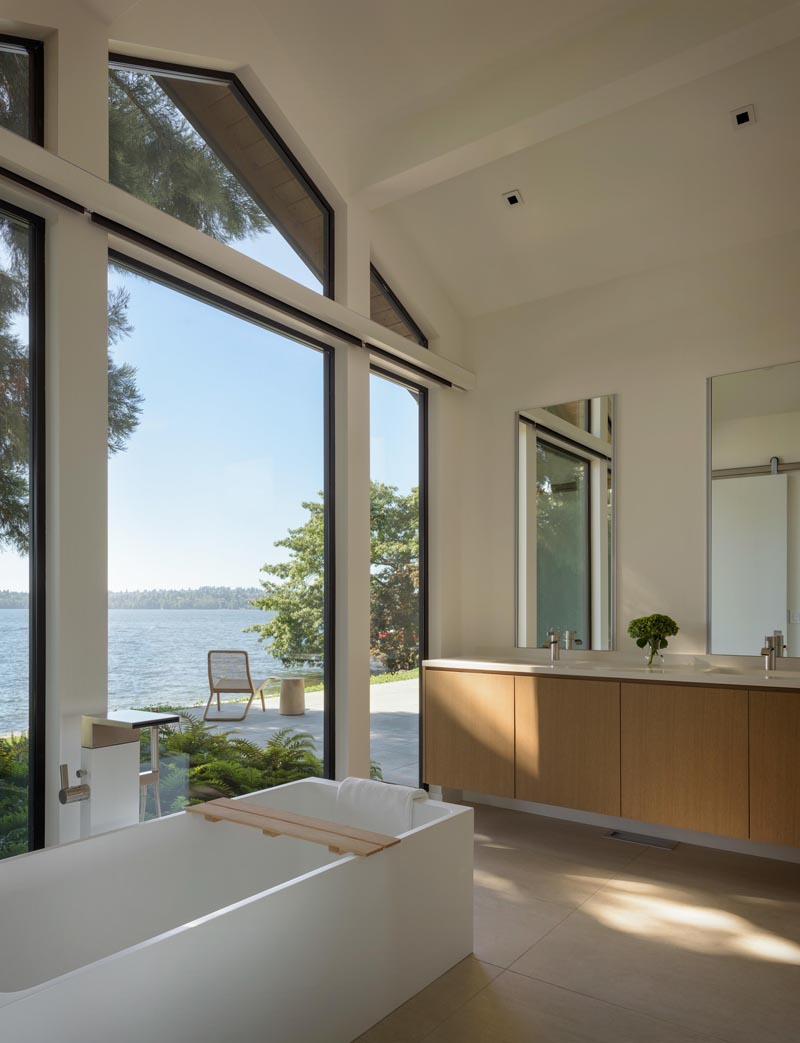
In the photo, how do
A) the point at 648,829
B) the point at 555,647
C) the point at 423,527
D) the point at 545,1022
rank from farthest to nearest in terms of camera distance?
the point at 423,527 → the point at 555,647 → the point at 648,829 → the point at 545,1022

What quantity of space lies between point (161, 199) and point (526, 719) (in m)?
3.05

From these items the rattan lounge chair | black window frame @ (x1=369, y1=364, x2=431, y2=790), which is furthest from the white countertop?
the rattan lounge chair

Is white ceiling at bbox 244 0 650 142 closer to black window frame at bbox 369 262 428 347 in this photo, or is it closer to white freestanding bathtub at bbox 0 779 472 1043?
black window frame at bbox 369 262 428 347

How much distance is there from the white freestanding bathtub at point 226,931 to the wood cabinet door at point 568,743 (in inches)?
55.9

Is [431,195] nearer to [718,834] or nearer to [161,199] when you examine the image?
[161,199]

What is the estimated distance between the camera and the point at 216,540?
11.3 feet

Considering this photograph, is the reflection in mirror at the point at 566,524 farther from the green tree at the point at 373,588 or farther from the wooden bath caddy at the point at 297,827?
the wooden bath caddy at the point at 297,827

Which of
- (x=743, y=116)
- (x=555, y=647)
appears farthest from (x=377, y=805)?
(x=743, y=116)

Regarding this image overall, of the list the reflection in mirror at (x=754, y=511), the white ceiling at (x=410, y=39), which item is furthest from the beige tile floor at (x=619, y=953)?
the white ceiling at (x=410, y=39)

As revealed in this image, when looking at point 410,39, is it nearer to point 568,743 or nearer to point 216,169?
point 216,169

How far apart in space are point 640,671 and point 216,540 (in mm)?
2179

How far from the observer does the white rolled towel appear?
2.86m

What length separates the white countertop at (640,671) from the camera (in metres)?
3.64

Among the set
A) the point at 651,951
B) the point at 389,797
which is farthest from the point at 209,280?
the point at 651,951
